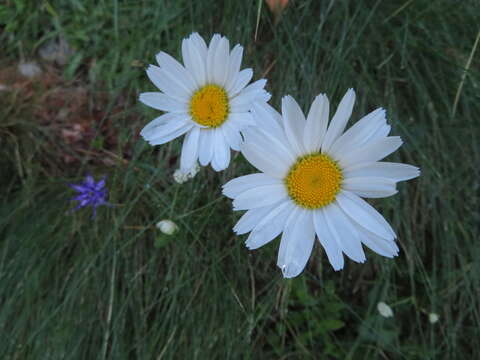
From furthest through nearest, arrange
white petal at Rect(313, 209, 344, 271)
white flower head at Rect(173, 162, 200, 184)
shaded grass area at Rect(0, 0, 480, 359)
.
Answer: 1. shaded grass area at Rect(0, 0, 480, 359)
2. white flower head at Rect(173, 162, 200, 184)
3. white petal at Rect(313, 209, 344, 271)

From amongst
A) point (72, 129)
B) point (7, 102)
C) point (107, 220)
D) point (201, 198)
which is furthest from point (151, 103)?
point (7, 102)

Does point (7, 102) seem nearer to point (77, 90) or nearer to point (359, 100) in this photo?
point (77, 90)

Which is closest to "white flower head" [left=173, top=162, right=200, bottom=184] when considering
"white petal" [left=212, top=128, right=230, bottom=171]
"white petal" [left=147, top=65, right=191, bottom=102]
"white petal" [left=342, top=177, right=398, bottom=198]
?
"white petal" [left=212, top=128, right=230, bottom=171]

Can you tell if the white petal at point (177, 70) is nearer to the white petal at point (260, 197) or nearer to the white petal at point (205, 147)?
the white petal at point (205, 147)

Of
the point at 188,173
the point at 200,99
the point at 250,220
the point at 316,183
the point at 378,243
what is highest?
the point at 200,99

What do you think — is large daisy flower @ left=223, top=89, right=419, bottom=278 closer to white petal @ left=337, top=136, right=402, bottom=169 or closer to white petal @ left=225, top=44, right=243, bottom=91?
white petal @ left=337, top=136, right=402, bottom=169

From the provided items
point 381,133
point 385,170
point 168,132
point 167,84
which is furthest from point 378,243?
point 167,84

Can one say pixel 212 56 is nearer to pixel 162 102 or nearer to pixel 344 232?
pixel 162 102
